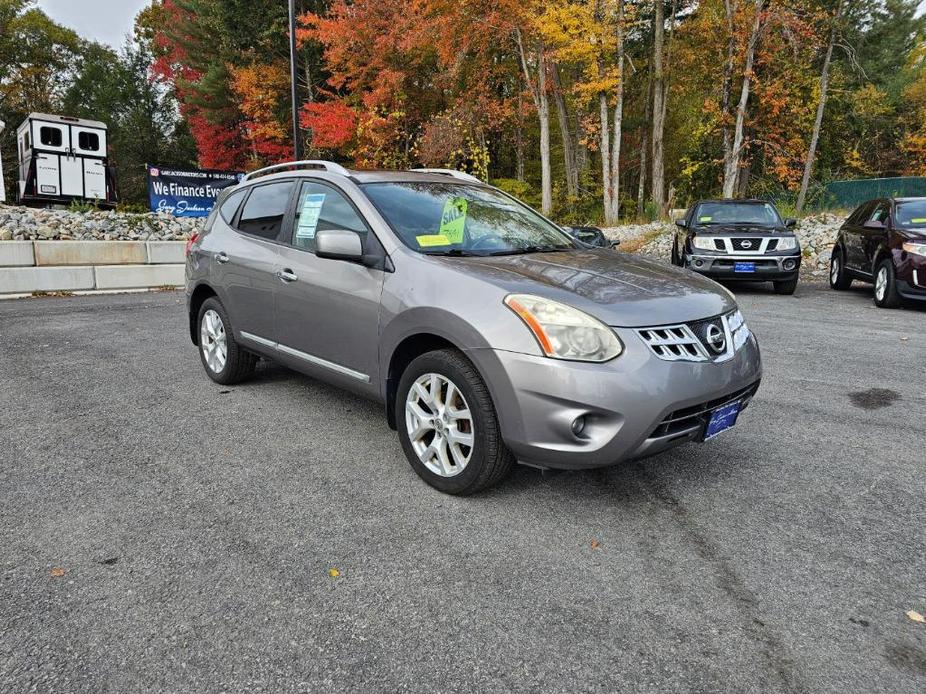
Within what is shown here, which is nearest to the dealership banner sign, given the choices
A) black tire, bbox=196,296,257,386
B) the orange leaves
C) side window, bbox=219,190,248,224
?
the orange leaves

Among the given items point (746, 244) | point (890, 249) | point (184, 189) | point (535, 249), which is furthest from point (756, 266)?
point (184, 189)

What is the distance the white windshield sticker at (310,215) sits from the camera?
4191 millimetres

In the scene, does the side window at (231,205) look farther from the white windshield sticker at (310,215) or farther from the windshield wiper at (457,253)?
the windshield wiper at (457,253)

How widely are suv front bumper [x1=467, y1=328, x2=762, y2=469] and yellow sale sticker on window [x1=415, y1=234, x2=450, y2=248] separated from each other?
952 mm

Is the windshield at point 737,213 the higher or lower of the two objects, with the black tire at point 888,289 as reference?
higher

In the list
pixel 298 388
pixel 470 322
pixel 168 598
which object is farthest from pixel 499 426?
pixel 298 388

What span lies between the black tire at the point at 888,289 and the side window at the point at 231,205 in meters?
9.26

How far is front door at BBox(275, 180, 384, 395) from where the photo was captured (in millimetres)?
3662

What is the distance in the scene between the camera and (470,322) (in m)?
3.03

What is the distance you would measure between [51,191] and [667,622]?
2343 centimetres

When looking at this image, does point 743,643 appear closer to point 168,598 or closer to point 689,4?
point 168,598

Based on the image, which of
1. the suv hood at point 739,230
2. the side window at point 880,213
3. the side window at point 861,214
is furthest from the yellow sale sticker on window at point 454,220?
the side window at point 861,214

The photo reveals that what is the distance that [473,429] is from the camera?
121 inches

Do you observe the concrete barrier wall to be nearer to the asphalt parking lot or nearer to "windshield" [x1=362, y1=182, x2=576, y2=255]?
the asphalt parking lot
